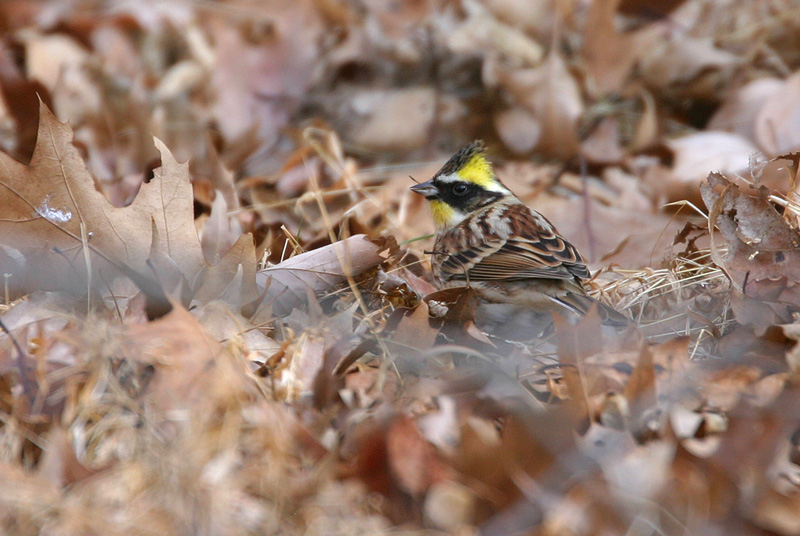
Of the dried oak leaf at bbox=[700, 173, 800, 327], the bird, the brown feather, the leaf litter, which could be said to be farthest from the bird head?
the dried oak leaf at bbox=[700, 173, 800, 327]

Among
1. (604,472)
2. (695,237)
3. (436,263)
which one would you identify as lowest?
(436,263)

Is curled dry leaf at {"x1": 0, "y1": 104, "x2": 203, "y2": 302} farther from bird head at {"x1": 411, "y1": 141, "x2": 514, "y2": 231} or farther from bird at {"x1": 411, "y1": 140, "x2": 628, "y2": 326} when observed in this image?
bird head at {"x1": 411, "y1": 141, "x2": 514, "y2": 231}

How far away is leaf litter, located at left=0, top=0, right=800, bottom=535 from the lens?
2455 millimetres

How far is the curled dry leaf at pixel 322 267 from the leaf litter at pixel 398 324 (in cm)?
1

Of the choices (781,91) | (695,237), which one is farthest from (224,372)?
(781,91)

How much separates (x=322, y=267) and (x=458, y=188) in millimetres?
1531

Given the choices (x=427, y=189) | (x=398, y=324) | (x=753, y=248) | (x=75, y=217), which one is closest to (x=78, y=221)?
(x=75, y=217)

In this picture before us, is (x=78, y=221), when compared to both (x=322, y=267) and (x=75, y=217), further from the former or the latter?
(x=322, y=267)

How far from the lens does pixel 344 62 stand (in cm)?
791

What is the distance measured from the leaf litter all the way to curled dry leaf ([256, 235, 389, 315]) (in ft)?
0.05

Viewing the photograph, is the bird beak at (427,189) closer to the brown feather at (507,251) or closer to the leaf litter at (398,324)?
the brown feather at (507,251)

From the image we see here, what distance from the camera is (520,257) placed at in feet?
14.9

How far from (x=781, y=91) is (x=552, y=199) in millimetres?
1931

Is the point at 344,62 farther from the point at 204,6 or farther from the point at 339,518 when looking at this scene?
the point at 339,518
